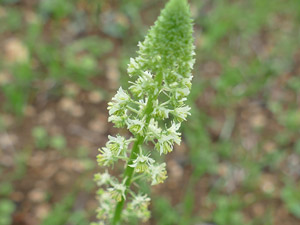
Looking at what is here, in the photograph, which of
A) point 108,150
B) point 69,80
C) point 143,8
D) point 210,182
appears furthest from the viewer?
point 143,8

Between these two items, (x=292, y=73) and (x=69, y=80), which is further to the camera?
(x=292, y=73)

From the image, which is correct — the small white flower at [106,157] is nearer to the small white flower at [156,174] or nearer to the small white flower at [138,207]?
the small white flower at [156,174]

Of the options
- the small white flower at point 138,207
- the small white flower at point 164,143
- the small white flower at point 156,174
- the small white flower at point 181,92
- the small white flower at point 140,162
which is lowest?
the small white flower at point 138,207

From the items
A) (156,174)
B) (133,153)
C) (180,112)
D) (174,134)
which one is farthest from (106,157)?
(180,112)

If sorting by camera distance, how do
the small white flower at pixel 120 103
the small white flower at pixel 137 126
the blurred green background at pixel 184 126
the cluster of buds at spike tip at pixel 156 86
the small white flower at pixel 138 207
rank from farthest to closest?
the blurred green background at pixel 184 126 < the small white flower at pixel 138 207 < the small white flower at pixel 120 103 < the small white flower at pixel 137 126 < the cluster of buds at spike tip at pixel 156 86

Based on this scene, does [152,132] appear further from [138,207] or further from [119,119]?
[138,207]

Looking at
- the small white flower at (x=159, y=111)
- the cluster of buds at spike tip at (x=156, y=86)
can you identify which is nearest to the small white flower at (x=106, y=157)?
the cluster of buds at spike tip at (x=156, y=86)

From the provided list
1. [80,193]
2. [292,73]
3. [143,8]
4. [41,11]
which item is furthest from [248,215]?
[41,11]

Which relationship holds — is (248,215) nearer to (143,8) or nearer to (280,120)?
(280,120)
